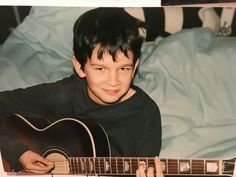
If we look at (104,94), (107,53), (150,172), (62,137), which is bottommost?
(150,172)

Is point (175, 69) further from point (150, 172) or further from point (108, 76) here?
point (150, 172)

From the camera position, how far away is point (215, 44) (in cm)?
101

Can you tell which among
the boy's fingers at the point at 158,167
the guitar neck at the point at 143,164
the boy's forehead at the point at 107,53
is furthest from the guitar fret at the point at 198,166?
the boy's forehead at the point at 107,53

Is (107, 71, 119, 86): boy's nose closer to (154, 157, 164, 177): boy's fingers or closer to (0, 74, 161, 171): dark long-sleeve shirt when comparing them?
(0, 74, 161, 171): dark long-sleeve shirt

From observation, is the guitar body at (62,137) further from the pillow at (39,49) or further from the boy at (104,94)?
Result: the pillow at (39,49)

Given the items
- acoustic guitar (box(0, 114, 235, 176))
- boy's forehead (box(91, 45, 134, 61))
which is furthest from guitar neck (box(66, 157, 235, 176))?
boy's forehead (box(91, 45, 134, 61))

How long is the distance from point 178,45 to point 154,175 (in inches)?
17.1

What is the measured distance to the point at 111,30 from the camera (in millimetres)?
1000

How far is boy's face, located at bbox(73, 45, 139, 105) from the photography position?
1016 millimetres

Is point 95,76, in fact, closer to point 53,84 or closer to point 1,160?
point 53,84

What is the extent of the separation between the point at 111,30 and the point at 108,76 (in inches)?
5.2

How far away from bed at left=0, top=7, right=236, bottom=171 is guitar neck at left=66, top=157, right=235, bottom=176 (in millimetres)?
30

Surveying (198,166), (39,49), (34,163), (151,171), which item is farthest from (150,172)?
(39,49)


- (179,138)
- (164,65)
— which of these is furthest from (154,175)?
(164,65)
